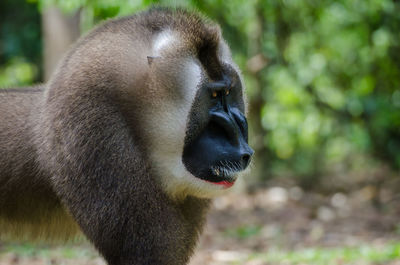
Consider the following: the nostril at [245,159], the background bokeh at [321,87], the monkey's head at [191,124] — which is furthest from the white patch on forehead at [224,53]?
the background bokeh at [321,87]

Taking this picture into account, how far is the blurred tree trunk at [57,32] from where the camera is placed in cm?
651

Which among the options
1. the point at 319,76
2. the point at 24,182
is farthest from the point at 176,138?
the point at 319,76

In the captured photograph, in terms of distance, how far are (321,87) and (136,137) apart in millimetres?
6547

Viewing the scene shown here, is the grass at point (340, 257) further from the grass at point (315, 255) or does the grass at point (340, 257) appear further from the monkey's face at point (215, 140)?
the monkey's face at point (215, 140)

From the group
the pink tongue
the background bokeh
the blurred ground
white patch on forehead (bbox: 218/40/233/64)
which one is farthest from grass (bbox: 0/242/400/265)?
the background bokeh

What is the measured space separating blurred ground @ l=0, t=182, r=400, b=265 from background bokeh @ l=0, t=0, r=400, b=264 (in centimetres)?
24

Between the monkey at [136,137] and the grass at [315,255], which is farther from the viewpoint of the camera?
the grass at [315,255]

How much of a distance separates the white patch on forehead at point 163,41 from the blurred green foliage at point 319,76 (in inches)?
178

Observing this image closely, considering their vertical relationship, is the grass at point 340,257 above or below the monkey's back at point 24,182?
below

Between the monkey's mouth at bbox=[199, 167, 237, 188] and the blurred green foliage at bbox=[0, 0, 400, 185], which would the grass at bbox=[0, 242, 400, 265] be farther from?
the blurred green foliage at bbox=[0, 0, 400, 185]

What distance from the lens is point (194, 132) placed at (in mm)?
3311

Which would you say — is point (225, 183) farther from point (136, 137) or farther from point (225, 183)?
point (136, 137)

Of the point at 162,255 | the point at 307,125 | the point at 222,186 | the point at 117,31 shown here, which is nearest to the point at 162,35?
the point at 117,31

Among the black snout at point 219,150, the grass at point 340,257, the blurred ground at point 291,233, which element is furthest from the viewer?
the blurred ground at point 291,233
